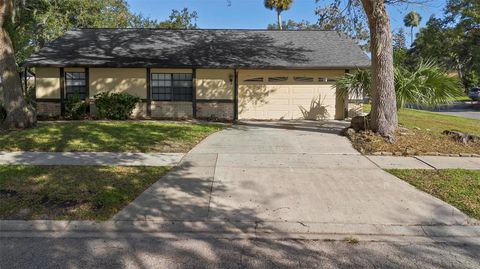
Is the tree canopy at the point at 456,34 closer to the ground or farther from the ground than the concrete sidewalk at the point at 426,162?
farther from the ground

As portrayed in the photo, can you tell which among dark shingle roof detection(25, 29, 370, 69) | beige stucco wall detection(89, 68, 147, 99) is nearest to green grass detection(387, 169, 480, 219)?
dark shingle roof detection(25, 29, 370, 69)

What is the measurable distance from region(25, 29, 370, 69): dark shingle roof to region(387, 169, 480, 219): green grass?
996cm

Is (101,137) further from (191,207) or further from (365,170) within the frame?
(365,170)

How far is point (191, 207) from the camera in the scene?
5.78 meters

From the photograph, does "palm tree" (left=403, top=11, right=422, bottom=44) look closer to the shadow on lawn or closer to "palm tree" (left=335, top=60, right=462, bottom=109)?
"palm tree" (left=335, top=60, right=462, bottom=109)

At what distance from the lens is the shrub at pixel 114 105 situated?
16.9 meters

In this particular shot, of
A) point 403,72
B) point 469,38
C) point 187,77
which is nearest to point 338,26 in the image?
point 403,72

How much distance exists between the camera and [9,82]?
40.8 feet

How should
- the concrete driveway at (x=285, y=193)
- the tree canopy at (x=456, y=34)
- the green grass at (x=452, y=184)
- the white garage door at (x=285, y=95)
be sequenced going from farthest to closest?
the tree canopy at (x=456, y=34)
the white garage door at (x=285, y=95)
the green grass at (x=452, y=184)
the concrete driveway at (x=285, y=193)

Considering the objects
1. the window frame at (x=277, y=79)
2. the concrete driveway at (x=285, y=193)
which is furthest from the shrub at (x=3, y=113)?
the window frame at (x=277, y=79)

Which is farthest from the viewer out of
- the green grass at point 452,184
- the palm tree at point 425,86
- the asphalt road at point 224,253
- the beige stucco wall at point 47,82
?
the beige stucco wall at point 47,82

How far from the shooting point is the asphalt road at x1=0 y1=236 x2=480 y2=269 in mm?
4152

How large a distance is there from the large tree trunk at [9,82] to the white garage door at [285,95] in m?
8.85

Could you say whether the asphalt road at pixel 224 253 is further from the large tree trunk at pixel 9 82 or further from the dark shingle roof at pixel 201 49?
the dark shingle roof at pixel 201 49
